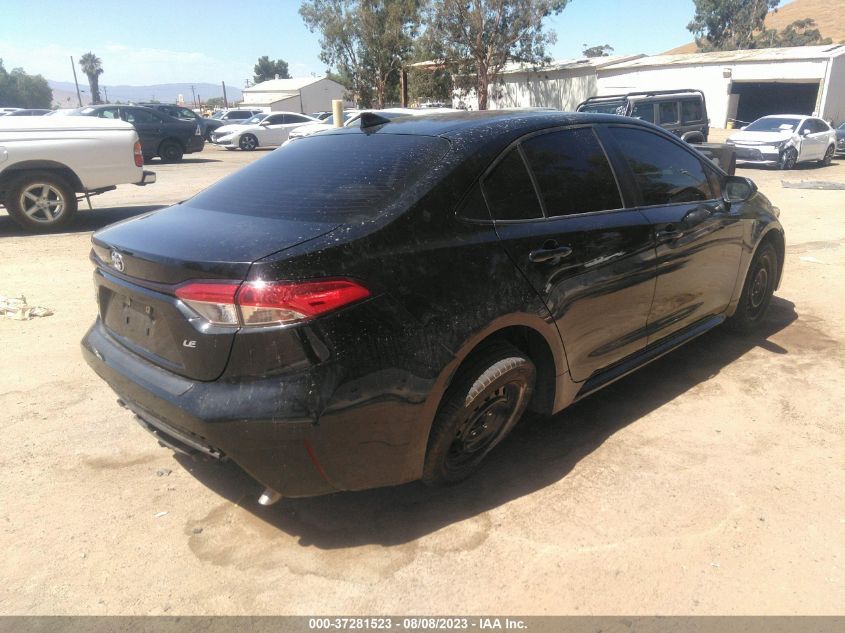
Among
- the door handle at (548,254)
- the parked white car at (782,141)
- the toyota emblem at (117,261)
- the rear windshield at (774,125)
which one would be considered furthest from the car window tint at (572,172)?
the rear windshield at (774,125)

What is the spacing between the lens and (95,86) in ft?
407

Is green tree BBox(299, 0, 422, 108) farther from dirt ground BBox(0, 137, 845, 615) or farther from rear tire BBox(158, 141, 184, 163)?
dirt ground BBox(0, 137, 845, 615)

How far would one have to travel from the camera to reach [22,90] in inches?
3452

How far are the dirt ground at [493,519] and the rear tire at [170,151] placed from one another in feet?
56.8

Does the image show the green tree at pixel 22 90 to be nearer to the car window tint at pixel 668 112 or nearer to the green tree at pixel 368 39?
the green tree at pixel 368 39

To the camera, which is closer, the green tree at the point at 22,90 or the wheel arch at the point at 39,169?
the wheel arch at the point at 39,169

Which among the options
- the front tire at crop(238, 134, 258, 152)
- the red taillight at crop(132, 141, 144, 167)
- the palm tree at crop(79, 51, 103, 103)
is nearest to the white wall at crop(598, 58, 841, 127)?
the front tire at crop(238, 134, 258, 152)

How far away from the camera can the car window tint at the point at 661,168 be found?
3.62 meters

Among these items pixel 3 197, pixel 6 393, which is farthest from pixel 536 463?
pixel 3 197

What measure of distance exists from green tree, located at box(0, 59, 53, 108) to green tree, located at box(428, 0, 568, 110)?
2881 inches

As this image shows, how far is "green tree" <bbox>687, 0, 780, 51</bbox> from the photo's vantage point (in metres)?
69.9

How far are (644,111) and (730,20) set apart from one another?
68.7 meters
